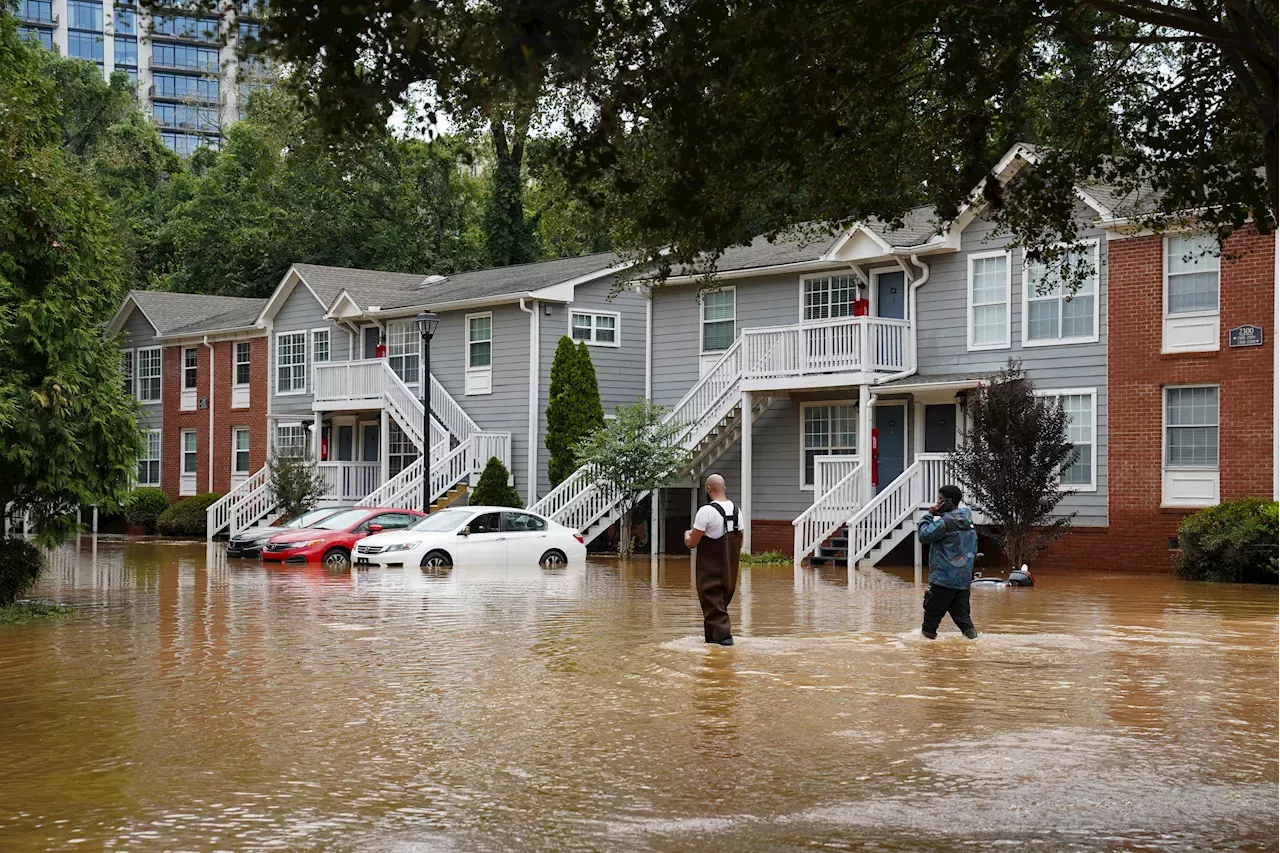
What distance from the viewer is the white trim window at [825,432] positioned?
3428 centimetres

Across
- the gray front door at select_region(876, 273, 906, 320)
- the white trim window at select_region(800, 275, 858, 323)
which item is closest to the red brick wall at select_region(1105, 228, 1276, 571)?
the gray front door at select_region(876, 273, 906, 320)

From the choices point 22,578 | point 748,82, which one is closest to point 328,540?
point 22,578

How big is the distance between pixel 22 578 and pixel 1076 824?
15.8 m

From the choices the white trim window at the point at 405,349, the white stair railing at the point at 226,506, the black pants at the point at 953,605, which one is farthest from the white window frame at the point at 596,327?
the black pants at the point at 953,605

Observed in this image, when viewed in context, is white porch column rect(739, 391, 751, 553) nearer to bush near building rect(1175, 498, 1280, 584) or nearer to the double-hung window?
the double-hung window

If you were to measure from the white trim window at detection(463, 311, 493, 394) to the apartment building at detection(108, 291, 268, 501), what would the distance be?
9.88 metres

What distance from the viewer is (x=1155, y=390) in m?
28.8

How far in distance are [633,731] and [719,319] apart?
2692 cm

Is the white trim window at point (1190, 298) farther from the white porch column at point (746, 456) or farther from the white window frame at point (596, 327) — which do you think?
the white window frame at point (596, 327)

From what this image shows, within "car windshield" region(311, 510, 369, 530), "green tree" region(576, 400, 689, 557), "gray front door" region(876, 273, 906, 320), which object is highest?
"gray front door" region(876, 273, 906, 320)

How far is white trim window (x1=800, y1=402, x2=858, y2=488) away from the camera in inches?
1350

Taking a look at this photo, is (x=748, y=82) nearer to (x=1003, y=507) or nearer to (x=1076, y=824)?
(x=1076, y=824)

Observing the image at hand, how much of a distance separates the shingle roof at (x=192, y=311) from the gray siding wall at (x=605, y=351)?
47.1ft

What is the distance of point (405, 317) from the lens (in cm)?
4362
